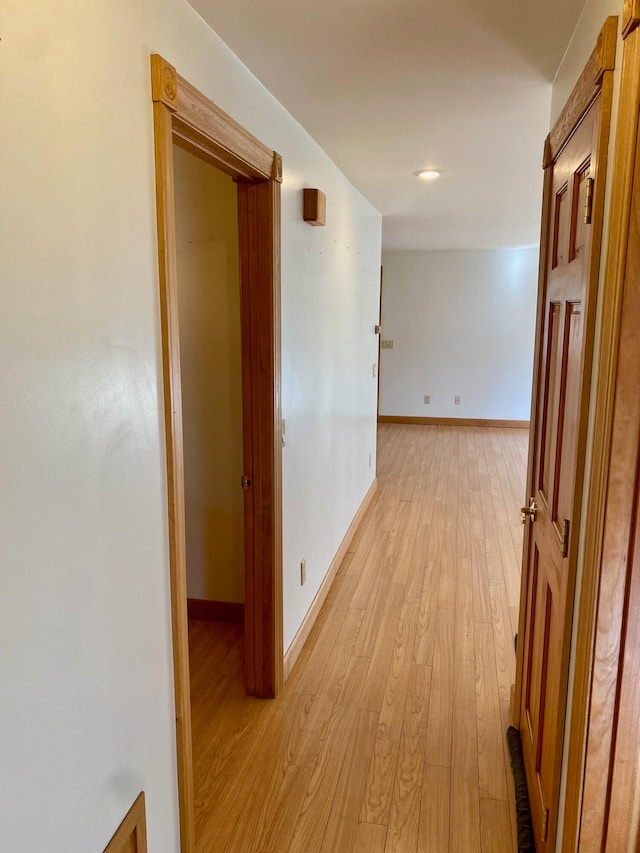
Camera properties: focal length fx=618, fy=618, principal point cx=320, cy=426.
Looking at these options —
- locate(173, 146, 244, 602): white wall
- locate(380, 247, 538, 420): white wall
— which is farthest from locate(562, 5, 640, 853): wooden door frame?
locate(380, 247, 538, 420): white wall

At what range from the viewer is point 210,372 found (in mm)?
2980

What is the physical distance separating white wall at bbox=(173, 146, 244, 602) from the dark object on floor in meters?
1.47

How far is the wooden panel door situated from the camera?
136 centimetres

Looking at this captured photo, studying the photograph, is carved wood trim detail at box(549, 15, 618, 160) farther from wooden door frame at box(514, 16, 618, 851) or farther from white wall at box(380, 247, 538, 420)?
white wall at box(380, 247, 538, 420)

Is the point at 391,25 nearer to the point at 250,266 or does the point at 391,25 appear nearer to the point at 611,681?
the point at 250,266

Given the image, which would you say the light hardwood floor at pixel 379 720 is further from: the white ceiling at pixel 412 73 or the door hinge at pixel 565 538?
the white ceiling at pixel 412 73

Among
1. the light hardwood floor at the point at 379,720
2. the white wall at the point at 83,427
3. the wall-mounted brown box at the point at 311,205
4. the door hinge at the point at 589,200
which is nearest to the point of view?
the white wall at the point at 83,427

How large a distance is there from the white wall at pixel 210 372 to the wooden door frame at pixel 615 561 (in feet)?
6.29

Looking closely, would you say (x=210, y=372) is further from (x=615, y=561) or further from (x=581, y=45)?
(x=615, y=561)

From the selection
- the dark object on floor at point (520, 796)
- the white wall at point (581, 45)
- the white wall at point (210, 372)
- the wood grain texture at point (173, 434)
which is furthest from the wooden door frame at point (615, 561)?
the white wall at point (210, 372)

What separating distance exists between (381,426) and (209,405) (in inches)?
208

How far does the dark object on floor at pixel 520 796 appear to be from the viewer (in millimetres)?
1768

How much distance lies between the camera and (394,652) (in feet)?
9.31

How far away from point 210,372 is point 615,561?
7.18 feet
